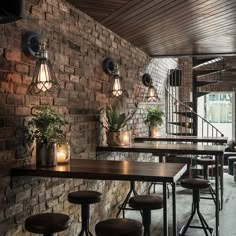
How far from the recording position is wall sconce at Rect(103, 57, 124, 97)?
13.7 feet

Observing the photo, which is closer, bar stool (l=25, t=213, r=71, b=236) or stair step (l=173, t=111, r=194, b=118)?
bar stool (l=25, t=213, r=71, b=236)

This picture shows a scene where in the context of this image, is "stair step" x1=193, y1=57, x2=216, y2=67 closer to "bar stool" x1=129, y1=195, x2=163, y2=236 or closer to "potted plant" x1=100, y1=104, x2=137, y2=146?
"potted plant" x1=100, y1=104, x2=137, y2=146

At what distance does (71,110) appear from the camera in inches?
138

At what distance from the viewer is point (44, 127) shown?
267cm

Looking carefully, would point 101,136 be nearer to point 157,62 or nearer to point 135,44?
point 135,44

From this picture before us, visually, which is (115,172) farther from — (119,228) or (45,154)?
(45,154)

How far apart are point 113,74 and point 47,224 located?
235 cm

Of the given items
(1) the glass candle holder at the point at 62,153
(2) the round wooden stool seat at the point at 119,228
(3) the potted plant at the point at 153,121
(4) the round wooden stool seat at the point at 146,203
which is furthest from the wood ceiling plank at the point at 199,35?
(2) the round wooden stool seat at the point at 119,228

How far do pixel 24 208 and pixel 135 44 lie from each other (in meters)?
3.37

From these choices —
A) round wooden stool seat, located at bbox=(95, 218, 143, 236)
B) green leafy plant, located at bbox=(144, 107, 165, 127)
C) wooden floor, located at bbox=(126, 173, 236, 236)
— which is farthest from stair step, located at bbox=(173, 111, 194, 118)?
round wooden stool seat, located at bbox=(95, 218, 143, 236)

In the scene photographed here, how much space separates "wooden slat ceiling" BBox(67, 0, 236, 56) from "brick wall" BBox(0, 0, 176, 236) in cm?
21

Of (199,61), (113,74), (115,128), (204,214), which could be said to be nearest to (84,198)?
(115,128)

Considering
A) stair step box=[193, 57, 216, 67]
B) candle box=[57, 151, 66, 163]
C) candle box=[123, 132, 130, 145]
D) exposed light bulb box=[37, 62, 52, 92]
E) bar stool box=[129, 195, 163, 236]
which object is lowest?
bar stool box=[129, 195, 163, 236]

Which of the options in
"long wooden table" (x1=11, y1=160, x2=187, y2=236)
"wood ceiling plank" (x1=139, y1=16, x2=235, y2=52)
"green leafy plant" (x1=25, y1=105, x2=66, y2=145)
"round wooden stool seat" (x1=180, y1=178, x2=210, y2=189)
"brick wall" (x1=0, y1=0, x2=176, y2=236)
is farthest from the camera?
"wood ceiling plank" (x1=139, y1=16, x2=235, y2=52)
